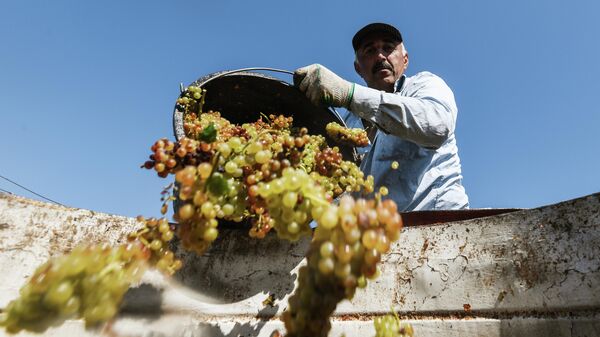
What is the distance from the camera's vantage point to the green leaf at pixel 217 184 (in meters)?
1.17

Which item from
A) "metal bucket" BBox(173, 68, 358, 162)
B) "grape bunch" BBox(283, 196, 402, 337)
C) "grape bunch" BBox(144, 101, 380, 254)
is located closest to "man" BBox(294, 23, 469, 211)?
"metal bucket" BBox(173, 68, 358, 162)

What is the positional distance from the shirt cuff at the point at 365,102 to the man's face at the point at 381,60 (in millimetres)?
1329

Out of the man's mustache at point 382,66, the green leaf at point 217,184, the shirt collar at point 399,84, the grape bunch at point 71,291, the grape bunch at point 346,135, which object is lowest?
the grape bunch at point 71,291

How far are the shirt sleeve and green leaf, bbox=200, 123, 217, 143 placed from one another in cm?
176

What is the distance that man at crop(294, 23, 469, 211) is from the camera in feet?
9.20

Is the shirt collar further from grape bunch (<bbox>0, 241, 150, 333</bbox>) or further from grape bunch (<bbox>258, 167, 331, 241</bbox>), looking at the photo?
grape bunch (<bbox>0, 241, 150, 333</bbox>)

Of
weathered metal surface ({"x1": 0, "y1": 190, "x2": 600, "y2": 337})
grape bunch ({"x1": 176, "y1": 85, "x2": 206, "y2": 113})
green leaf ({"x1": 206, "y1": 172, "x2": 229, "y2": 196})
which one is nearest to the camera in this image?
green leaf ({"x1": 206, "y1": 172, "x2": 229, "y2": 196})

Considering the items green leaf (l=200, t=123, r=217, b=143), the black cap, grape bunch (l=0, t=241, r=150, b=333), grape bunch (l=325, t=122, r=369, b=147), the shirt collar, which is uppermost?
the black cap

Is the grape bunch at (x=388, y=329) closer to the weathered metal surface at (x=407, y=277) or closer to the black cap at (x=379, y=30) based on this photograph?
the weathered metal surface at (x=407, y=277)

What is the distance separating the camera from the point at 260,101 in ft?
10.6

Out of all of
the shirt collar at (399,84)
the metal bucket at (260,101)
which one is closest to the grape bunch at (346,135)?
the metal bucket at (260,101)

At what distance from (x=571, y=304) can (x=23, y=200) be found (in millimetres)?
2478

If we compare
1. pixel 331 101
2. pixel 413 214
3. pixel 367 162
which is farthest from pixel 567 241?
pixel 367 162

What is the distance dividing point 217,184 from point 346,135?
1606 millimetres
